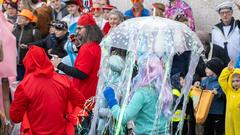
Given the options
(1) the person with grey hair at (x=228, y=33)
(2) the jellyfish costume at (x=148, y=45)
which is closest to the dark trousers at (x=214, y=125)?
(1) the person with grey hair at (x=228, y=33)

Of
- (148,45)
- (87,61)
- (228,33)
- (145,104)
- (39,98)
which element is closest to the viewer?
(145,104)

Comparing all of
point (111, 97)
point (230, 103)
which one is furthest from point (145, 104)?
point (230, 103)

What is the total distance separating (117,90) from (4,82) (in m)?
1.78

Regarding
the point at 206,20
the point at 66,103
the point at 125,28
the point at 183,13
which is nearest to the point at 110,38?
the point at 125,28

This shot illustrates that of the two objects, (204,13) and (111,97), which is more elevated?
(204,13)

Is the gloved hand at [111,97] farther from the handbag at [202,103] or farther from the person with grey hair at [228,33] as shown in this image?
the person with grey hair at [228,33]

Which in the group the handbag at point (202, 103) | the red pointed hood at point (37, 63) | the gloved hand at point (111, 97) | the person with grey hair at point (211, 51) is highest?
the red pointed hood at point (37, 63)

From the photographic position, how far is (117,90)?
820 cm

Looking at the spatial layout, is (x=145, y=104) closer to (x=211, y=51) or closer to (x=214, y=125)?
(x=214, y=125)

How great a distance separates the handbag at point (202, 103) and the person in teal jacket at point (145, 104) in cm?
246

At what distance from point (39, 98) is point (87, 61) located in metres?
1.70

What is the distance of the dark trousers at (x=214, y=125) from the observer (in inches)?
397

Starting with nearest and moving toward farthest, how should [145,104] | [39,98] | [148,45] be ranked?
[145,104] → [39,98] → [148,45]

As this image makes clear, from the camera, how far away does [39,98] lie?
7836mm
